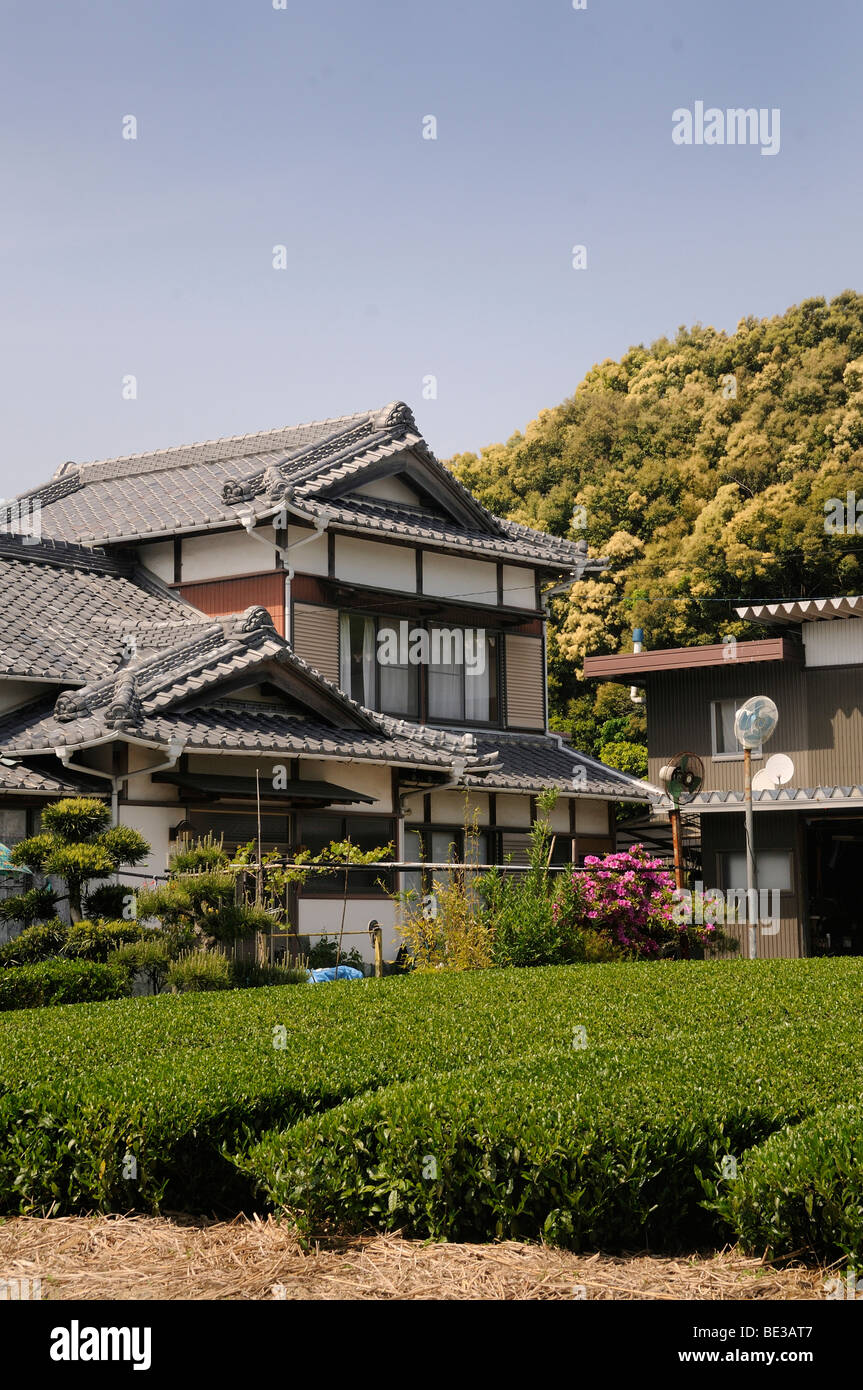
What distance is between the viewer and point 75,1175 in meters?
6.80

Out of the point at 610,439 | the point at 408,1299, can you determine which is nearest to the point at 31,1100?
the point at 408,1299

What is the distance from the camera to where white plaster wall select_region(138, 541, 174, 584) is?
2298cm

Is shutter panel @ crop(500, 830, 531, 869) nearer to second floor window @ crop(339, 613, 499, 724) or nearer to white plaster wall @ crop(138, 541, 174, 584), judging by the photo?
second floor window @ crop(339, 613, 499, 724)

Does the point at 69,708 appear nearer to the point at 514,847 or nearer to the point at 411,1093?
the point at 514,847

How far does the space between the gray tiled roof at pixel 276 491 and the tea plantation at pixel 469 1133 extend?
13.2 metres

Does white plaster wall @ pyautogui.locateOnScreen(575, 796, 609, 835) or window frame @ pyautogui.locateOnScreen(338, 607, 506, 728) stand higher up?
window frame @ pyautogui.locateOnScreen(338, 607, 506, 728)

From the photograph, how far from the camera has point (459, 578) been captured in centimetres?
2423

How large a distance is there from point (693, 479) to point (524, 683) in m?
19.5

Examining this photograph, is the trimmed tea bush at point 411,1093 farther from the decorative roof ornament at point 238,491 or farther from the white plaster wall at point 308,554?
the decorative roof ornament at point 238,491

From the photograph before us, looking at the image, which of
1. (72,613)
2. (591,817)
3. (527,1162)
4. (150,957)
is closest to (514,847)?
(591,817)

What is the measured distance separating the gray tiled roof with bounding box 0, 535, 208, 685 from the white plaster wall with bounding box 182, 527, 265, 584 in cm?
60

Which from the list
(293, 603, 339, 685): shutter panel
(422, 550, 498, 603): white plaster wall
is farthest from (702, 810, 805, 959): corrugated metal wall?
(293, 603, 339, 685): shutter panel

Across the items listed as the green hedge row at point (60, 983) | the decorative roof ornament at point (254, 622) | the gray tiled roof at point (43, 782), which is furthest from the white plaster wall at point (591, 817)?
the green hedge row at point (60, 983)

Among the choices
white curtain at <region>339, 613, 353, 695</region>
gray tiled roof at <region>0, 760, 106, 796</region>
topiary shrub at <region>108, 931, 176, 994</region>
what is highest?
white curtain at <region>339, 613, 353, 695</region>
